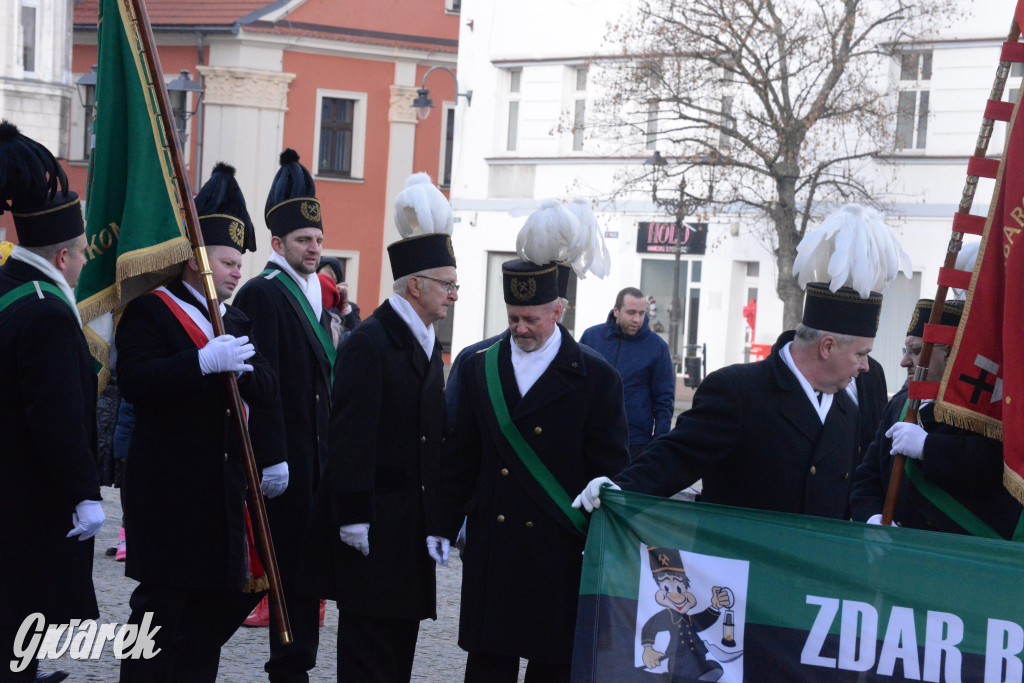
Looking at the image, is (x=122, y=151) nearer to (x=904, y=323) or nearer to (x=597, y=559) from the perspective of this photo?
(x=597, y=559)

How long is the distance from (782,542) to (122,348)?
272 cm

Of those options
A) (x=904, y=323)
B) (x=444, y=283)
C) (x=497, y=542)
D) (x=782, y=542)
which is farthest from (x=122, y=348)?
(x=904, y=323)

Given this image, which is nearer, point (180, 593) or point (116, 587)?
point (180, 593)

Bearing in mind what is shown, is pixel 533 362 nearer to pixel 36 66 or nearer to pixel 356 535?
pixel 356 535

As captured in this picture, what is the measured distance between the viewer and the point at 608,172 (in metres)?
30.3

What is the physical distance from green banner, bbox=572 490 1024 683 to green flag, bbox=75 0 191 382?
2171 mm

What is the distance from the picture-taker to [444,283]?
5.54 meters

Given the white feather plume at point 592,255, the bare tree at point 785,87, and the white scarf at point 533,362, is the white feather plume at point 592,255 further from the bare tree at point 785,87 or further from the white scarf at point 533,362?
the bare tree at point 785,87

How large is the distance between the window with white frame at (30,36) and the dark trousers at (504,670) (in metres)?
32.3

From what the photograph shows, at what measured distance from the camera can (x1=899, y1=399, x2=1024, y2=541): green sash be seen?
A: 468 centimetres

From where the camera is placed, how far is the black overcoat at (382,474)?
5211 millimetres

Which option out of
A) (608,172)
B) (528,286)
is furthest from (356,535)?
(608,172)

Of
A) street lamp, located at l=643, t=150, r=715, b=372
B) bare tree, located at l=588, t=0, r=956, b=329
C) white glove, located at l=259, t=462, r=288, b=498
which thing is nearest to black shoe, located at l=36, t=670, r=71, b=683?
white glove, located at l=259, t=462, r=288, b=498

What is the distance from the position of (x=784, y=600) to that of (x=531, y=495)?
3.50 ft
